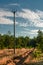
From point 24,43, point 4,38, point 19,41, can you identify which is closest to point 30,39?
point 24,43

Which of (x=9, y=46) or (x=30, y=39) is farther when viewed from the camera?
(x=30, y=39)

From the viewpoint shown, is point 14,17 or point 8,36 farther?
point 8,36

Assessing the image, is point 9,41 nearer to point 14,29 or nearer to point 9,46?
point 9,46

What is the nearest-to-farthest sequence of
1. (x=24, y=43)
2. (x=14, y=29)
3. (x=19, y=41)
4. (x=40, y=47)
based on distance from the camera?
(x=14, y=29) → (x=40, y=47) → (x=19, y=41) → (x=24, y=43)

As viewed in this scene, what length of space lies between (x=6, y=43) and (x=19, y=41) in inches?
402

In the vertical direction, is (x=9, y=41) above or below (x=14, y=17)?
below

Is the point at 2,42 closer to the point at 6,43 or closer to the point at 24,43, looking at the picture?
the point at 6,43

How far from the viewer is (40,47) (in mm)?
68625

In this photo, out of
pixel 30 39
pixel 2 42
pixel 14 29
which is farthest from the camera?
pixel 30 39

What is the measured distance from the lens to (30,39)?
14188 centimetres

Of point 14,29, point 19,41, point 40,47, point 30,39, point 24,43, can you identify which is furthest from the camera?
point 30,39

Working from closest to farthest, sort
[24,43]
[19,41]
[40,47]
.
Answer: [40,47]
[19,41]
[24,43]

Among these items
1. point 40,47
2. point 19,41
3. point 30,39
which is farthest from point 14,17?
point 30,39

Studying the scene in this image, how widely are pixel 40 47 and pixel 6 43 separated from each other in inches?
1585
